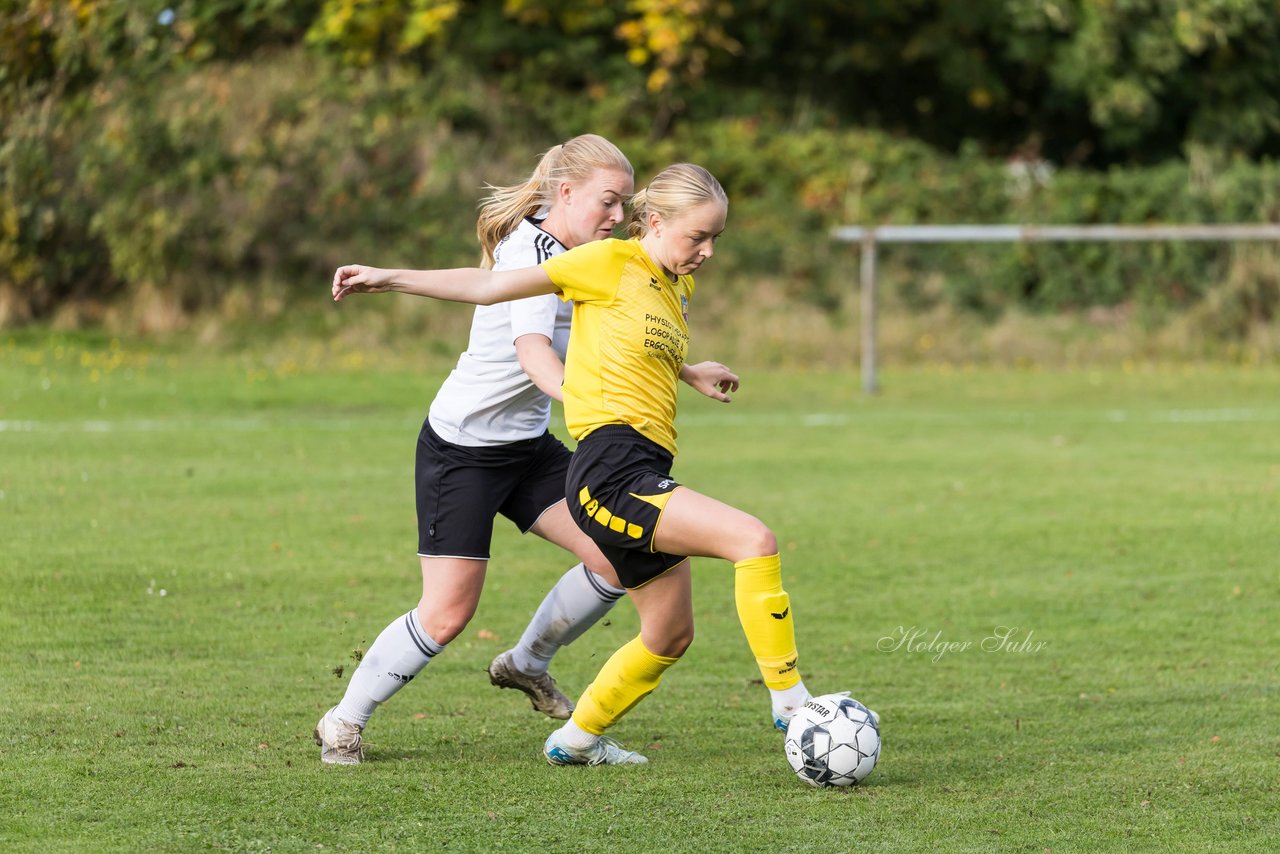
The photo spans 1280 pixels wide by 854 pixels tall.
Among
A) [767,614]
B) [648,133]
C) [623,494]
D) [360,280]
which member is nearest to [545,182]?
[360,280]

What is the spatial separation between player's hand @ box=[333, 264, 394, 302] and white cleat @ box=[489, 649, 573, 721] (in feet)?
5.21

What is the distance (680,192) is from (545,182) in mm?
629

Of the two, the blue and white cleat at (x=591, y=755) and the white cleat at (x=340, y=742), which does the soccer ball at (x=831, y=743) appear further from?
the white cleat at (x=340, y=742)

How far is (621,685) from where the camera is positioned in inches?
191

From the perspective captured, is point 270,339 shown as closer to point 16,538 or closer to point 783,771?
point 16,538

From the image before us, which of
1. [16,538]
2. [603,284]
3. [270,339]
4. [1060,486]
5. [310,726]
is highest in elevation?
[603,284]

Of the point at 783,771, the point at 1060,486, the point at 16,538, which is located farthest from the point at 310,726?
the point at 1060,486

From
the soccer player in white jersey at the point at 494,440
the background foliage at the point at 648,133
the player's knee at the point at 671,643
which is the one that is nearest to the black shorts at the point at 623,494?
the player's knee at the point at 671,643

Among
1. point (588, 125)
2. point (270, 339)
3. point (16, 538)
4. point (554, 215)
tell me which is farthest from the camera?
point (588, 125)

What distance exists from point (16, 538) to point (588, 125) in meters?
16.7

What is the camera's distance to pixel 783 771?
493 cm

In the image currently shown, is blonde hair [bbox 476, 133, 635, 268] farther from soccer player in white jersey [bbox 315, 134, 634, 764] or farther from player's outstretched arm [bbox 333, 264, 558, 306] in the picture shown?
player's outstretched arm [bbox 333, 264, 558, 306]

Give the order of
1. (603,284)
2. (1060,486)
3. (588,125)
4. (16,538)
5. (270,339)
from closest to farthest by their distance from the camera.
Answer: (603,284) → (16,538) → (1060,486) → (270,339) → (588,125)

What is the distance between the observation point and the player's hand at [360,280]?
4.38 m
